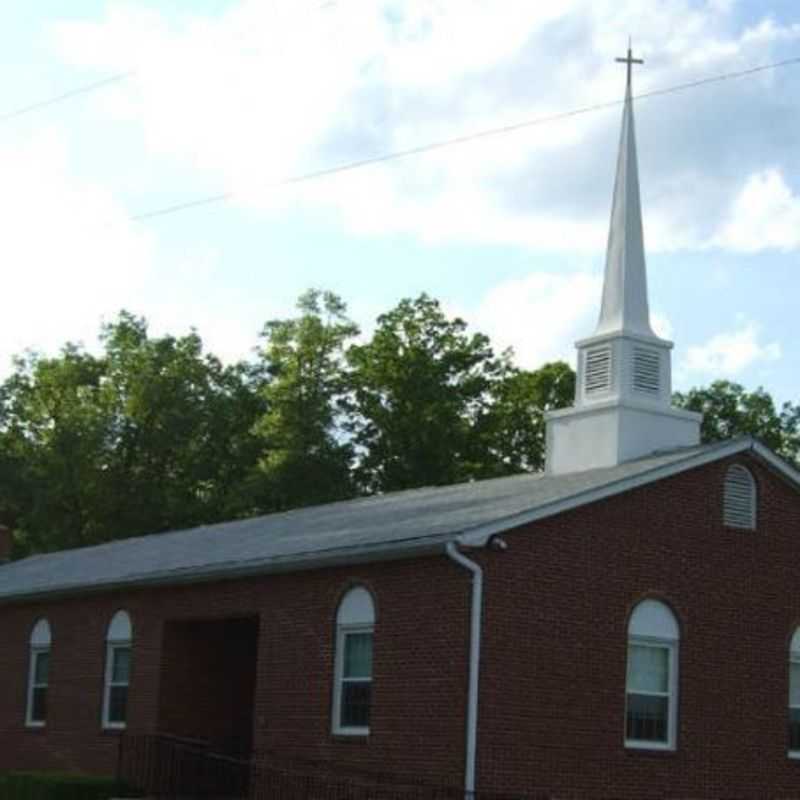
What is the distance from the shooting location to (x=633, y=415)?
26.8m

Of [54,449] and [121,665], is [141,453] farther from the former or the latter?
[121,665]

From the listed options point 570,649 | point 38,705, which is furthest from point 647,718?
point 38,705

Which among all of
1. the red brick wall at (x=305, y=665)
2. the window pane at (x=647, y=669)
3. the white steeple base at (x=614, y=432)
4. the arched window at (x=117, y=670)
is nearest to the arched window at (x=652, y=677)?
the window pane at (x=647, y=669)

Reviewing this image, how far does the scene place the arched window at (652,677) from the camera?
23750 mm

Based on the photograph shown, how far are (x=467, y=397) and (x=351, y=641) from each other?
3324 cm

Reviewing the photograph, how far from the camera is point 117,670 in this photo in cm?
3072

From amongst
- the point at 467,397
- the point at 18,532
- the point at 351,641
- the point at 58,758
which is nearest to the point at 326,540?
the point at 351,641

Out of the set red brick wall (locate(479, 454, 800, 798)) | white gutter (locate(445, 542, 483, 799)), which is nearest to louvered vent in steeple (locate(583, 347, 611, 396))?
red brick wall (locate(479, 454, 800, 798))

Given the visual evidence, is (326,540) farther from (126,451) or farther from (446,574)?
Answer: (126,451)

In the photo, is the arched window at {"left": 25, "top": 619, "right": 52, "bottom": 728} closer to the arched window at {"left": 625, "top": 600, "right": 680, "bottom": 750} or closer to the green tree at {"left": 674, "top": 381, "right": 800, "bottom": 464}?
the arched window at {"left": 625, "top": 600, "right": 680, "bottom": 750}

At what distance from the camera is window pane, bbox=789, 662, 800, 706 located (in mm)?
25594

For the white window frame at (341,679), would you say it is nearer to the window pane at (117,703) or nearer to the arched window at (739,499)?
the arched window at (739,499)

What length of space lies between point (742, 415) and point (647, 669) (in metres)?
38.1

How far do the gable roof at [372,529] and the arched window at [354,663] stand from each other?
0.73m
